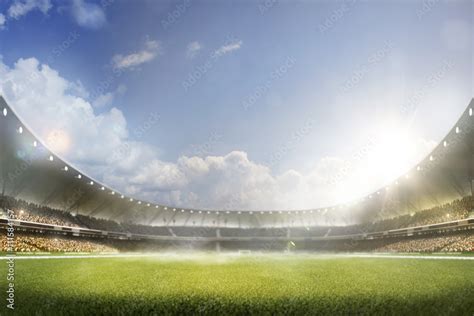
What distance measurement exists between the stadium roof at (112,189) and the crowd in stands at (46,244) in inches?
329

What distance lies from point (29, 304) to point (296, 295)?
20.8 ft

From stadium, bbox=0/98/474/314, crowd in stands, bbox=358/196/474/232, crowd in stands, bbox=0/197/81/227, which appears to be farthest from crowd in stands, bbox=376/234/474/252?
crowd in stands, bbox=0/197/81/227

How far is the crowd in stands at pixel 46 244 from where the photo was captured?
36.3 meters

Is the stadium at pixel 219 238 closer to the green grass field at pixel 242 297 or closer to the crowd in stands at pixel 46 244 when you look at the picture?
the green grass field at pixel 242 297

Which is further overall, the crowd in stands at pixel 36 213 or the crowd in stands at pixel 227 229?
the crowd in stands at pixel 227 229

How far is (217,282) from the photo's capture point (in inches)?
385

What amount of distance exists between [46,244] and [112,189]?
23.9m

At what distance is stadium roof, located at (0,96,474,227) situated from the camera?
136 ft

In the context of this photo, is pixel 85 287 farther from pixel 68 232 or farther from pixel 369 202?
pixel 369 202

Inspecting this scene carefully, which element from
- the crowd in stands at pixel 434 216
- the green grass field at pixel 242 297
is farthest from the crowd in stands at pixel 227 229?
the green grass field at pixel 242 297

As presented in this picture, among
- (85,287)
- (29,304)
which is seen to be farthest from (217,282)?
(29,304)

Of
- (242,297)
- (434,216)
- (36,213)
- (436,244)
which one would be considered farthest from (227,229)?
(242,297)

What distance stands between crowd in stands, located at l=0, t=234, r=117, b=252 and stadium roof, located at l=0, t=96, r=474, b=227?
8347 mm

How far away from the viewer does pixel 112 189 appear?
221 feet
